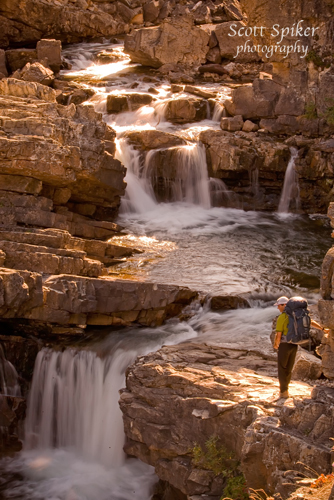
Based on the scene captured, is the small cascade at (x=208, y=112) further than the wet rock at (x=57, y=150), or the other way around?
the small cascade at (x=208, y=112)

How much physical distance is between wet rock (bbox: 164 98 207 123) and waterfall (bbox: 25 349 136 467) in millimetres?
16781

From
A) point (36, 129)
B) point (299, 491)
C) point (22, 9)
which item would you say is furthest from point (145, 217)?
point (22, 9)

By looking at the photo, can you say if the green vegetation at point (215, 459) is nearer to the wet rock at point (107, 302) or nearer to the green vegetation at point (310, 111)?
the wet rock at point (107, 302)

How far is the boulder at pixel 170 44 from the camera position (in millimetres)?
32969

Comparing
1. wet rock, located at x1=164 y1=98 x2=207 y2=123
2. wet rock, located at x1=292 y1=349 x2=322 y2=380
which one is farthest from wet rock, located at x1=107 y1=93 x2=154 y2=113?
wet rock, located at x1=292 y1=349 x2=322 y2=380

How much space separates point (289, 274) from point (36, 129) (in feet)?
27.8

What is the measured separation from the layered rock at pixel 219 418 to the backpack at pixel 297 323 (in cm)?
79

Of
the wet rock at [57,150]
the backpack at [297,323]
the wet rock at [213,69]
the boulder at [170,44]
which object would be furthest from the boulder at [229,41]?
the backpack at [297,323]

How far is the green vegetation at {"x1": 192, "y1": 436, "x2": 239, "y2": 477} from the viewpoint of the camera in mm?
8383

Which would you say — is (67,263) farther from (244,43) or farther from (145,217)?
(244,43)

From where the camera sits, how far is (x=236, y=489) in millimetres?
8102

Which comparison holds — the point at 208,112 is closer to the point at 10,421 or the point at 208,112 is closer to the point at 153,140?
the point at 153,140

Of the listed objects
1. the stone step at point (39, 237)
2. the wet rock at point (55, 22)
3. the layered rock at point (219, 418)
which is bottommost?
the layered rock at point (219, 418)

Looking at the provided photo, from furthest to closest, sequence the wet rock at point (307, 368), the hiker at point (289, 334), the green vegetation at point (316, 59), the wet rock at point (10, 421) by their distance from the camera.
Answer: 1. the green vegetation at point (316, 59)
2. the wet rock at point (10, 421)
3. the wet rock at point (307, 368)
4. the hiker at point (289, 334)
